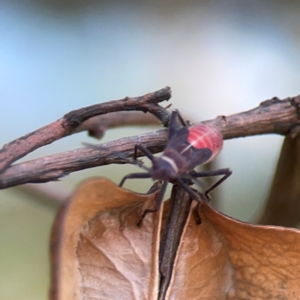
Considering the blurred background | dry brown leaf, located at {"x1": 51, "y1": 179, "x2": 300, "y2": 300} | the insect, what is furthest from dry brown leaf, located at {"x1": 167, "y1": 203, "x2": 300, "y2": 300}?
the blurred background

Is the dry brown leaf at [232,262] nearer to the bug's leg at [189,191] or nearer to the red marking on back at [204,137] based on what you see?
the bug's leg at [189,191]

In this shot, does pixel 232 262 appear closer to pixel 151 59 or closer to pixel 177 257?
pixel 177 257

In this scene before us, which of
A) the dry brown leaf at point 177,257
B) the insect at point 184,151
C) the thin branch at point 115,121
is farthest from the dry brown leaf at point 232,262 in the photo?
the thin branch at point 115,121

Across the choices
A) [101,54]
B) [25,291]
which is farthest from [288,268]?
[101,54]

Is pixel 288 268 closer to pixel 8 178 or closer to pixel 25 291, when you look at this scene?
pixel 8 178

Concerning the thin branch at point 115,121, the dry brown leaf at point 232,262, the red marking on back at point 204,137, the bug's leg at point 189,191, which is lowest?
the dry brown leaf at point 232,262

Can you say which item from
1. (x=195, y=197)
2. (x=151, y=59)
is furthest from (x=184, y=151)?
(x=151, y=59)
